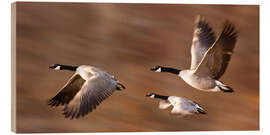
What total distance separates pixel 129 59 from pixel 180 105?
602mm

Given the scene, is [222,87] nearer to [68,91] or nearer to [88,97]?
[88,97]

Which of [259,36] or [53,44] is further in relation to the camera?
[259,36]

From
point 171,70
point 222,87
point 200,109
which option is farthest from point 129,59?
point 222,87

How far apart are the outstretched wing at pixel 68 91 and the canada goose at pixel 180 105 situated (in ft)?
2.32

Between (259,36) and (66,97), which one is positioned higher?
(259,36)

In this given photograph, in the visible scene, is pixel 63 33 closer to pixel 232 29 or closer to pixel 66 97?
pixel 66 97

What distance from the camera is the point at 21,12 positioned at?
5812 millimetres

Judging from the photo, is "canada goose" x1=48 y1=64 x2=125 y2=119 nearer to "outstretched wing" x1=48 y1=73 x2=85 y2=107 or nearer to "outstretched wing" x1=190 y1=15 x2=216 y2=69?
"outstretched wing" x1=48 y1=73 x2=85 y2=107

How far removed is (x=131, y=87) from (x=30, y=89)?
852 millimetres

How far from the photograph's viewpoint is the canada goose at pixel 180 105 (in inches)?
238

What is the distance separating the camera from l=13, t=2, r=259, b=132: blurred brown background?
584cm

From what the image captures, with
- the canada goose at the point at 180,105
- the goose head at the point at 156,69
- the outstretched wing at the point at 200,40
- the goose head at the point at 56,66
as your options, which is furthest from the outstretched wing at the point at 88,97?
the outstretched wing at the point at 200,40

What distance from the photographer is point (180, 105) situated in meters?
6.10

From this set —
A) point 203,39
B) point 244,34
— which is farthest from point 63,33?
point 244,34
